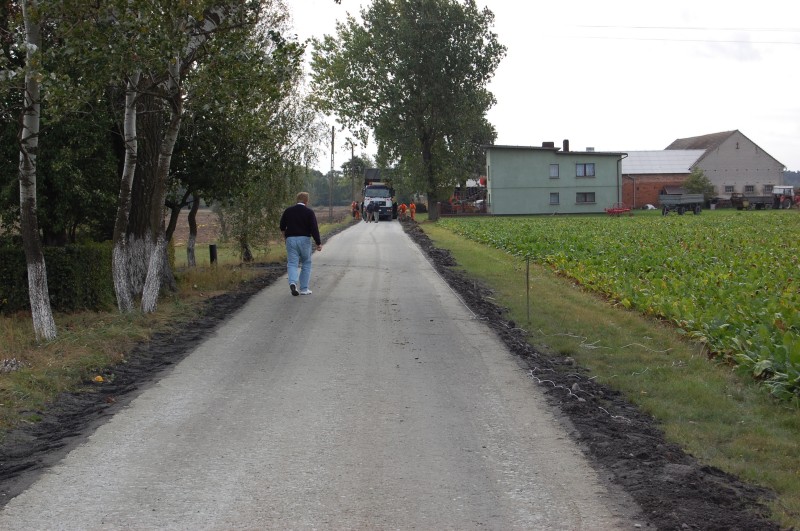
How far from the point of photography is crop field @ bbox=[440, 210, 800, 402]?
364 inches

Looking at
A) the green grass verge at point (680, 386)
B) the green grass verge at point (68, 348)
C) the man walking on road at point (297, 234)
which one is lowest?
the green grass verge at point (680, 386)

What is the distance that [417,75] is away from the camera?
5491cm

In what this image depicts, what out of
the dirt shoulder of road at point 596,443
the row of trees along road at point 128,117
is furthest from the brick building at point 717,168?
the dirt shoulder of road at point 596,443

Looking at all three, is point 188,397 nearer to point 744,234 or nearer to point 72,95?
point 72,95

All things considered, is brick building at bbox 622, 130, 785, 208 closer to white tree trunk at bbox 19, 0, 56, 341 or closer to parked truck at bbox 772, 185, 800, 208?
parked truck at bbox 772, 185, 800, 208

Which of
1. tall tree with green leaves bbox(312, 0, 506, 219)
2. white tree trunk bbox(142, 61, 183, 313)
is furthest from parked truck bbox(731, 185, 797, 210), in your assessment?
white tree trunk bbox(142, 61, 183, 313)

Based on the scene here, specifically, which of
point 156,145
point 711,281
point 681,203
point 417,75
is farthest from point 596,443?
point 681,203

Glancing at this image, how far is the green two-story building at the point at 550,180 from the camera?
71.5 metres

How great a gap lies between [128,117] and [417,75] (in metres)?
43.8

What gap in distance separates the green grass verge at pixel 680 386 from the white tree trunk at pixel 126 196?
6231 millimetres

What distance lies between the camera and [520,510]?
5.08 m

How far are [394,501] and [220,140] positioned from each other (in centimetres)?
1391

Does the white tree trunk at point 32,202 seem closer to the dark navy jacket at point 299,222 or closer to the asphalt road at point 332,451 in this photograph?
the asphalt road at point 332,451

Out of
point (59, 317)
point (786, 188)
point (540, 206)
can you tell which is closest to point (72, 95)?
point (59, 317)
